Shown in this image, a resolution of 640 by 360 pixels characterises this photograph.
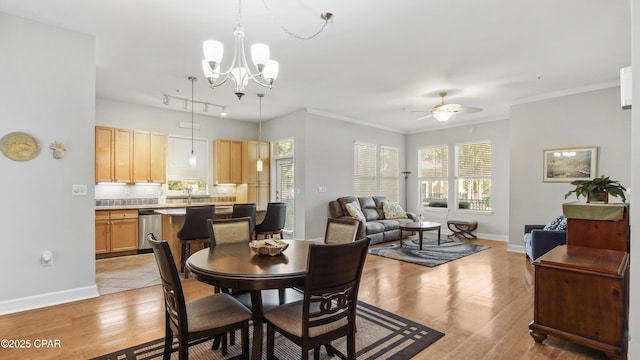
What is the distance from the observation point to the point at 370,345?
94.3 inches

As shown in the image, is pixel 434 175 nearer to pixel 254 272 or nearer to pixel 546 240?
pixel 546 240

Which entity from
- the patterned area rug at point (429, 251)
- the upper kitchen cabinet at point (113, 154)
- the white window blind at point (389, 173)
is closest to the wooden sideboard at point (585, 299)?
the patterned area rug at point (429, 251)

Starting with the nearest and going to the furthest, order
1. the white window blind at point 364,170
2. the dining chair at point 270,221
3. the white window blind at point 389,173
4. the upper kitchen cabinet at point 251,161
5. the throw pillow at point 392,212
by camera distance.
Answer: the dining chair at point 270,221 < the upper kitchen cabinet at point 251,161 < the throw pillow at point 392,212 < the white window blind at point 364,170 < the white window blind at point 389,173

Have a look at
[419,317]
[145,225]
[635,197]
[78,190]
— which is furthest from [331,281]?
[145,225]

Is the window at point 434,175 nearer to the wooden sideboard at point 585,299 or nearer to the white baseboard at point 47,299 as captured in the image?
the wooden sideboard at point 585,299

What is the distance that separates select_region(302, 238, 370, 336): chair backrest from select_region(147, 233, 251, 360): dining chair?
0.51 meters

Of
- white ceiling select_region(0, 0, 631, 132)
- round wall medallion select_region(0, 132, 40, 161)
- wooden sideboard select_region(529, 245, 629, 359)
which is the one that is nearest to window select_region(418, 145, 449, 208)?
white ceiling select_region(0, 0, 631, 132)

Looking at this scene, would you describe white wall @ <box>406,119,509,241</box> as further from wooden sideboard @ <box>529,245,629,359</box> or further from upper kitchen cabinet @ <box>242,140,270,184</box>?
wooden sideboard @ <box>529,245,629,359</box>

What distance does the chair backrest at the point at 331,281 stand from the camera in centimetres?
170

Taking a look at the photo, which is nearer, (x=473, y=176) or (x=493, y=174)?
(x=493, y=174)

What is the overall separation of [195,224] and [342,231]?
2.28 m

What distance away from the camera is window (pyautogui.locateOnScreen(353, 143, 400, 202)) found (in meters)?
7.54

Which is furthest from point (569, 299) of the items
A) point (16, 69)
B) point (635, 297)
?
point (16, 69)

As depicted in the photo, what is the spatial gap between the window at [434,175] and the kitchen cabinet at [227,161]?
5006 millimetres
